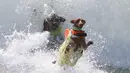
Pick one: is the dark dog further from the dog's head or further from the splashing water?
the splashing water

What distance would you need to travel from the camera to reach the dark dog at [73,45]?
292 inches

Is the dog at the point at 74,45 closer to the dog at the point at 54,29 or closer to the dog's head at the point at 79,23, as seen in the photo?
the dog's head at the point at 79,23

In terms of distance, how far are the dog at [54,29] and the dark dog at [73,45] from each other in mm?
1487

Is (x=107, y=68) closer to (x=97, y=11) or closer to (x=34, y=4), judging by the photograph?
(x=97, y=11)

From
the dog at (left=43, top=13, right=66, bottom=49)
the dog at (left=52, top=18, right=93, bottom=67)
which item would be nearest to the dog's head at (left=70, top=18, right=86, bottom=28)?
the dog at (left=52, top=18, right=93, bottom=67)

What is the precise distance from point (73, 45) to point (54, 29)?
75.0 inches

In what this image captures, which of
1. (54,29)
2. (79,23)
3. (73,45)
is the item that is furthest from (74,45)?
(54,29)

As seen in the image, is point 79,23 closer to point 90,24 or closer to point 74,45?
point 74,45

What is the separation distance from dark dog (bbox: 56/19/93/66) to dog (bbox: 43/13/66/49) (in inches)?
58.5

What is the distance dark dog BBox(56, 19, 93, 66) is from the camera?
7.41 metres

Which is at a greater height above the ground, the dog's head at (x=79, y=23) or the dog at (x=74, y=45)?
the dog's head at (x=79, y=23)

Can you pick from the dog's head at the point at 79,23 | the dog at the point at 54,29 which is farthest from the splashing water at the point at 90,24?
the dog's head at the point at 79,23

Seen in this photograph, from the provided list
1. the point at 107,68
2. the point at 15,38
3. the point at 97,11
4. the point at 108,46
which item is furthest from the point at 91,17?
the point at 15,38

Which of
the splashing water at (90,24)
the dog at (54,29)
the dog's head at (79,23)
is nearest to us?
the dog's head at (79,23)
